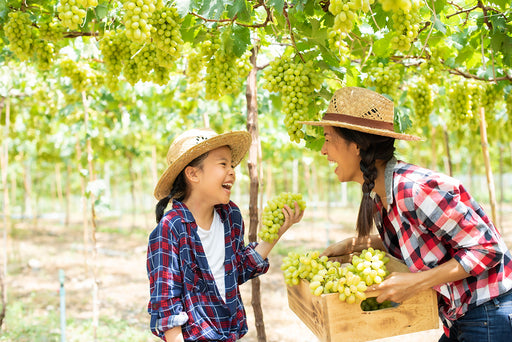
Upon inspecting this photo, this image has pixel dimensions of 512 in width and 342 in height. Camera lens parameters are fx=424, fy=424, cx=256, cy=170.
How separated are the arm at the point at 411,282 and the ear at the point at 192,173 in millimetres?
1102

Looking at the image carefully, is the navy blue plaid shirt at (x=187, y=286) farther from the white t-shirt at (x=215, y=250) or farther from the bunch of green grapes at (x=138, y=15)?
the bunch of green grapes at (x=138, y=15)

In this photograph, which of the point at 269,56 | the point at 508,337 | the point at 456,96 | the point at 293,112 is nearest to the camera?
the point at 508,337

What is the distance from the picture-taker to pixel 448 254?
183cm

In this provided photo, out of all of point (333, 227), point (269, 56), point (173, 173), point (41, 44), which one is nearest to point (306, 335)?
point (269, 56)

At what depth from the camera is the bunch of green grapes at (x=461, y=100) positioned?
3.34m

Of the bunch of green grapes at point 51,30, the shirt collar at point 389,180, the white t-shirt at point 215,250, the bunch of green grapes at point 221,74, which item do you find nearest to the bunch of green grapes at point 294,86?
the bunch of green grapes at point 221,74

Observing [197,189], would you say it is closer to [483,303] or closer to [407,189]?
[407,189]

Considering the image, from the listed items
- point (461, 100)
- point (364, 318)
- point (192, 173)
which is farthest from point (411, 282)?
point (461, 100)

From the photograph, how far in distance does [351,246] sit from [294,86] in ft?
3.05

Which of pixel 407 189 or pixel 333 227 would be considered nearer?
pixel 407 189

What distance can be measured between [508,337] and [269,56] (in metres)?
3.33

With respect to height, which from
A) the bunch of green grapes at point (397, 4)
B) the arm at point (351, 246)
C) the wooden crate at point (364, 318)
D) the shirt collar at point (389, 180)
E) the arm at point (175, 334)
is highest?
the bunch of green grapes at point (397, 4)

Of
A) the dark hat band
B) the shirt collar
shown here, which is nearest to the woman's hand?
the shirt collar

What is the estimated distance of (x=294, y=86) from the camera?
2.13 m
